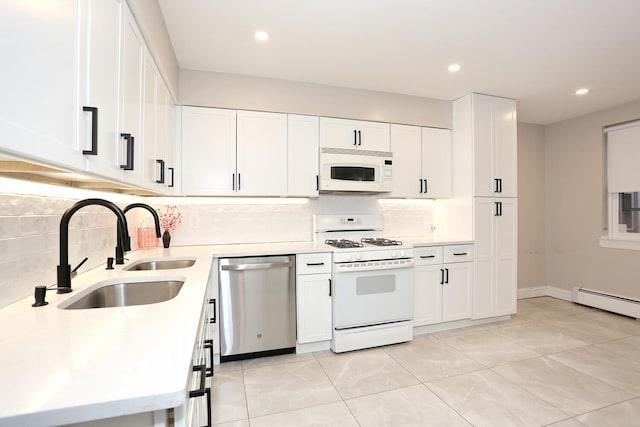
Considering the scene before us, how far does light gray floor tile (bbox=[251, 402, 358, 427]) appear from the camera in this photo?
1903 mm

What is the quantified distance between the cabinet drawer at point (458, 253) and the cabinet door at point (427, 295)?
0.15 metres

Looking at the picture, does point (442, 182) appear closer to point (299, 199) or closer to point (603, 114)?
point (299, 199)

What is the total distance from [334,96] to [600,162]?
358 centimetres

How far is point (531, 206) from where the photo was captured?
4672mm

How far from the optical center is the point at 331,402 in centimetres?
212

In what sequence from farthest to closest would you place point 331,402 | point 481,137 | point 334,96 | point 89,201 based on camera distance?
point 481,137 < point 334,96 < point 331,402 < point 89,201

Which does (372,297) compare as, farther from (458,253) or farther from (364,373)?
(458,253)

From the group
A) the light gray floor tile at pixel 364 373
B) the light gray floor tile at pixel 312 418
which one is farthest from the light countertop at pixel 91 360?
the light gray floor tile at pixel 364 373

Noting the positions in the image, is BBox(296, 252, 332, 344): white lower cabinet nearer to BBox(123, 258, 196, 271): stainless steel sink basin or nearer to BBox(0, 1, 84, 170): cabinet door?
BBox(123, 258, 196, 271): stainless steel sink basin

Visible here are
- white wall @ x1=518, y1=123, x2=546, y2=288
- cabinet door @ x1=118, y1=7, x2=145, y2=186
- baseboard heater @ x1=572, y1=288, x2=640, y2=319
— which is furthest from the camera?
white wall @ x1=518, y1=123, x2=546, y2=288

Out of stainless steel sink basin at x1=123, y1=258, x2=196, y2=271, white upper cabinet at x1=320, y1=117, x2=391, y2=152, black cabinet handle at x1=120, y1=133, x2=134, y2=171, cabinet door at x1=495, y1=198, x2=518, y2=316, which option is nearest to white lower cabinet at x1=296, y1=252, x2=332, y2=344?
stainless steel sink basin at x1=123, y1=258, x2=196, y2=271

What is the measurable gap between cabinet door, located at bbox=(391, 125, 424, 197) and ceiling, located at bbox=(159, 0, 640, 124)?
0.45 m

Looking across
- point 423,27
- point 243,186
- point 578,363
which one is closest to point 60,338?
point 243,186

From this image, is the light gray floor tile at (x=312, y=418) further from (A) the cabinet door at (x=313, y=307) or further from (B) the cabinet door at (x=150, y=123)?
(B) the cabinet door at (x=150, y=123)
